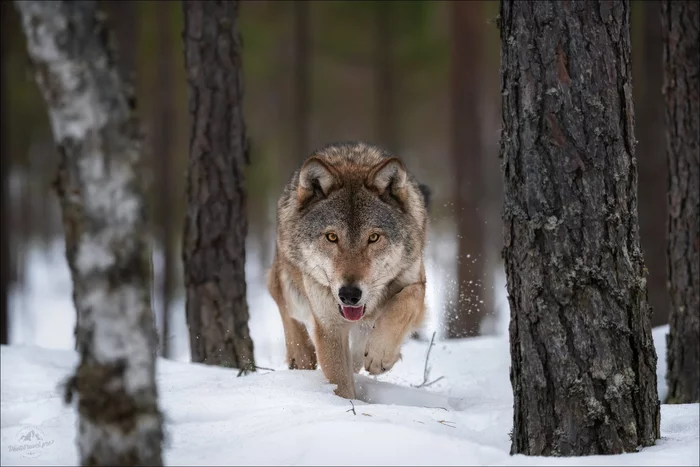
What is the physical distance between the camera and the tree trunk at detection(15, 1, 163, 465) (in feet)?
9.42

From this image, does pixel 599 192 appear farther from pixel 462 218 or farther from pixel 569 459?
pixel 462 218

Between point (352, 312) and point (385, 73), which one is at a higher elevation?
point (385, 73)

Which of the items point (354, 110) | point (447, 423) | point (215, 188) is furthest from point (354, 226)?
point (354, 110)

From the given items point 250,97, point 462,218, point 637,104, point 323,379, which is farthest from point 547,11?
point 250,97

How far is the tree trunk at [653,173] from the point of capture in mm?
10586

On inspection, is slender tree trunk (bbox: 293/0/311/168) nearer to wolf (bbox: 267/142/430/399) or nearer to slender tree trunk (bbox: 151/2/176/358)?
slender tree trunk (bbox: 151/2/176/358)

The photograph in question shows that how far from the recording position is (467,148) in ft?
50.4

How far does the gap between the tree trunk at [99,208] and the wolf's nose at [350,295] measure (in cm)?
244

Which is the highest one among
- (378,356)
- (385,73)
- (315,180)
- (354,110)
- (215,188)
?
(385,73)

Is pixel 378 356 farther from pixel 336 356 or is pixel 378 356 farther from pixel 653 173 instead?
pixel 653 173

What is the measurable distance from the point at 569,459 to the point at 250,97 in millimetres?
24089

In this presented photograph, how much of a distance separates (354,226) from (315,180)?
558 millimetres

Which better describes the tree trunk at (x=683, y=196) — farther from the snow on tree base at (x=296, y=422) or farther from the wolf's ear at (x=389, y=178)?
the wolf's ear at (x=389, y=178)

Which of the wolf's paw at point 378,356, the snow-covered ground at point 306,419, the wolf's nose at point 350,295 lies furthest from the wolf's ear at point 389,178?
the snow-covered ground at point 306,419
